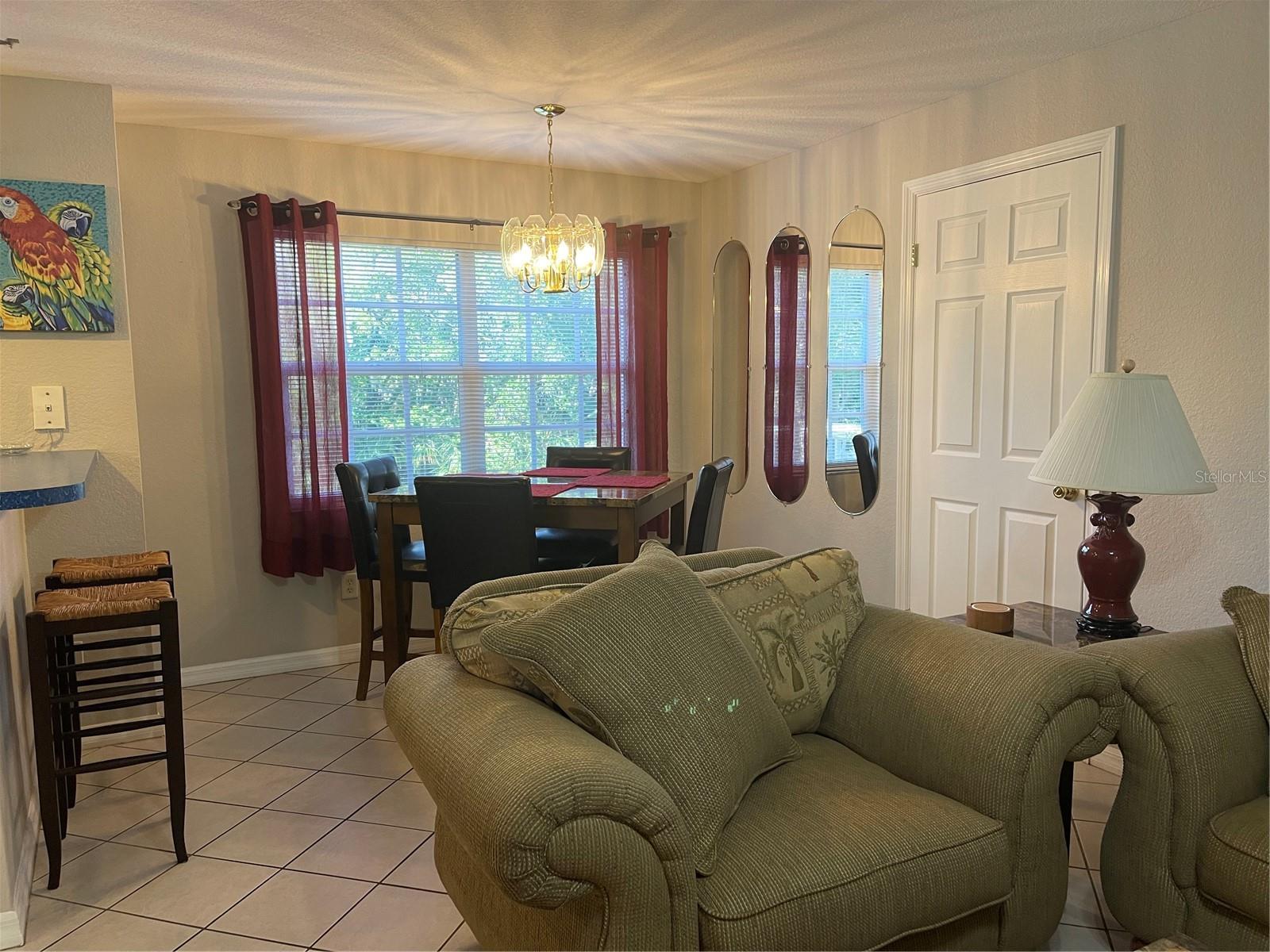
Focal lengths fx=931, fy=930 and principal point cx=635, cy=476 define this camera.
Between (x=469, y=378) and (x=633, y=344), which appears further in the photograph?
(x=633, y=344)

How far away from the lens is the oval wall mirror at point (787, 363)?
14.2 ft

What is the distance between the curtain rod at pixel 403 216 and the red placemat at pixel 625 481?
1400mm

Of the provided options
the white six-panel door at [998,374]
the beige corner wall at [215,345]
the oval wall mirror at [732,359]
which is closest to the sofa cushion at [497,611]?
the white six-panel door at [998,374]

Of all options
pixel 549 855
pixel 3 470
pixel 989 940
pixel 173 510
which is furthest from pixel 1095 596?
pixel 173 510

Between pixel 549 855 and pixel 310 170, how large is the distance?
11.6ft

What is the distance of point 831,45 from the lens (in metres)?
2.88

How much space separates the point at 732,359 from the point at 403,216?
1771 mm

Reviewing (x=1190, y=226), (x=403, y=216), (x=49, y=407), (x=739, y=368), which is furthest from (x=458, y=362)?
(x=1190, y=226)

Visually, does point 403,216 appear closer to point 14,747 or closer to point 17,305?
point 17,305

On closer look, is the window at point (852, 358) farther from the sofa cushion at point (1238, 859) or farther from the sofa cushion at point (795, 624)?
the sofa cushion at point (1238, 859)

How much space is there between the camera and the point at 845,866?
4.92 ft

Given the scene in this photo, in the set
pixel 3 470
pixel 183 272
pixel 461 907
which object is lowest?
pixel 461 907

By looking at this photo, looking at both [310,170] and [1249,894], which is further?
[310,170]

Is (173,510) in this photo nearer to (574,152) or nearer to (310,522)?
(310,522)
